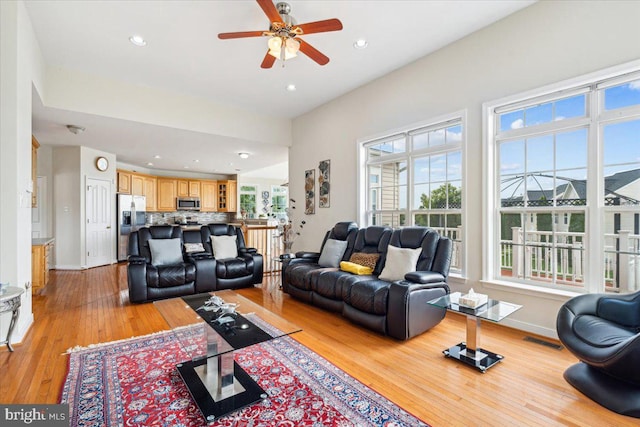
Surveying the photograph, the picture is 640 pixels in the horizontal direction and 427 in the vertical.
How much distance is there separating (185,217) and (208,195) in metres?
1.03

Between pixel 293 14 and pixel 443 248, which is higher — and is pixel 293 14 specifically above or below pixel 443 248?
above

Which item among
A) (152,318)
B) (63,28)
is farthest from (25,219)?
(63,28)

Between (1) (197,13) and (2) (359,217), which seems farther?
(2) (359,217)

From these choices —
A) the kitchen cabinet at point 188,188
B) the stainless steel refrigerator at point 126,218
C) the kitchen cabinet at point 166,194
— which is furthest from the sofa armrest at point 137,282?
the kitchen cabinet at point 188,188

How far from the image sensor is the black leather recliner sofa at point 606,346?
5.74 feet

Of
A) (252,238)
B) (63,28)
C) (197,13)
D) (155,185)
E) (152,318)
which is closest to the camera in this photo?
(197,13)

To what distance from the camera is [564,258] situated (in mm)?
3010

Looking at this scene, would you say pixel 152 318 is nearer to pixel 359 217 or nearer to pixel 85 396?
pixel 85 396

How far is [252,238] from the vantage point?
261 inches

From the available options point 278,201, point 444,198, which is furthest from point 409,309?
point 278,201

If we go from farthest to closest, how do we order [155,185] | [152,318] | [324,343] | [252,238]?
[155,185], [252,238], [152,318], [324,343]

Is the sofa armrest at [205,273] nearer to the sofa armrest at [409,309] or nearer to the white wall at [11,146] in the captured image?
the white wall at [11,146]

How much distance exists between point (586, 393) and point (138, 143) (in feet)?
23.7

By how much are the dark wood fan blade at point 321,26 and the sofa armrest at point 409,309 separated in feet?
7.66
